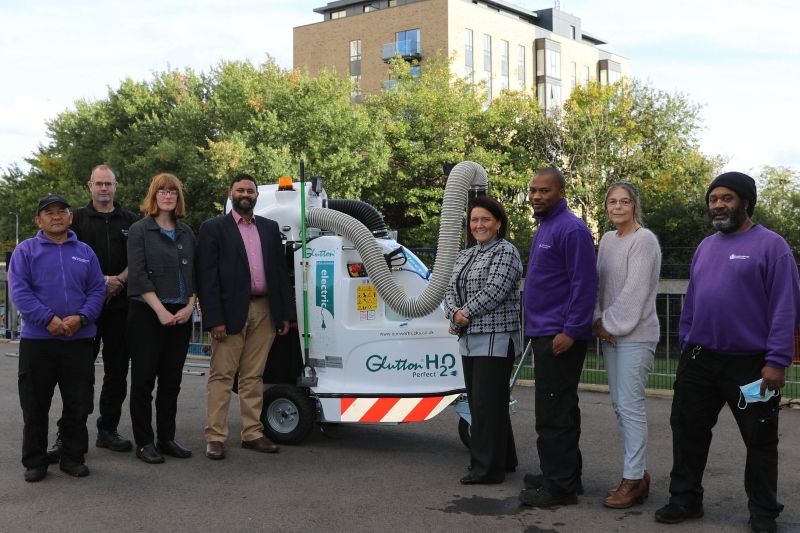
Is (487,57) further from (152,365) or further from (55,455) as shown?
(55,455)

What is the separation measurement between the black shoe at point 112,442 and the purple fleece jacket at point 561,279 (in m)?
3.38

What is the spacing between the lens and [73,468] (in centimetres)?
608

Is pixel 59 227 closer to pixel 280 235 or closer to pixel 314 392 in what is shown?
pixel 280 235

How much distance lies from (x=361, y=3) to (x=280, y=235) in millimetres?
63322

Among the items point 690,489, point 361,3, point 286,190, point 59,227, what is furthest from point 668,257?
point 361,3

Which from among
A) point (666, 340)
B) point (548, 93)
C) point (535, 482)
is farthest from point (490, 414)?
point (548, 93)

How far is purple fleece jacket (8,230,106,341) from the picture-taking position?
19.3ft

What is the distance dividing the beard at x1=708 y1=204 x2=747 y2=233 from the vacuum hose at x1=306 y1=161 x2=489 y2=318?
7.06ft

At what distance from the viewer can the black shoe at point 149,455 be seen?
6480 millimetres

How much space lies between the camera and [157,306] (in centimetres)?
639

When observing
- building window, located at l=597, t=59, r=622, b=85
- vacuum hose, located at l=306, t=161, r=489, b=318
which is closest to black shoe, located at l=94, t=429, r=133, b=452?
vacuum hose, located at l=306, t=161, r=489, b=318

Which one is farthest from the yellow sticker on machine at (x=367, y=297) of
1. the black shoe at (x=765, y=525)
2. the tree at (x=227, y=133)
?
the tree at (x=227, y=133)

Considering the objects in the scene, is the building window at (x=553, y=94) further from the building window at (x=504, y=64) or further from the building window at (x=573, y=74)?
the building window at (x=504, y=64)

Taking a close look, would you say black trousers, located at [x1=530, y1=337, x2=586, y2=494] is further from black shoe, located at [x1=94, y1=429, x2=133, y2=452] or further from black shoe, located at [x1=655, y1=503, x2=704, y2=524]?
black shoe, located at [x1=94, y1=429, x2=133, y2=452]
